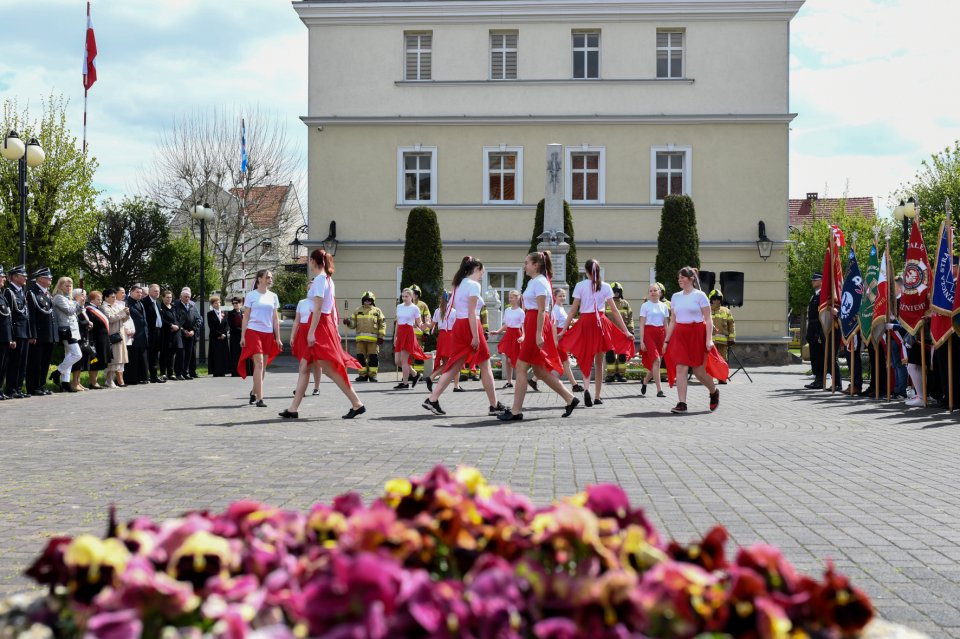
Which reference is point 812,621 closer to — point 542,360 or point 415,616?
point 415,616

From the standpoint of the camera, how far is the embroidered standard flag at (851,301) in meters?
19.0

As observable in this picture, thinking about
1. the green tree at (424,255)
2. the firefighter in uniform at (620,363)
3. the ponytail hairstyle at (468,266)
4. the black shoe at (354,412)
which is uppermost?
the green tree at (424,255)

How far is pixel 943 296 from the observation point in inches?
596

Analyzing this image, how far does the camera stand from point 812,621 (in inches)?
70.7

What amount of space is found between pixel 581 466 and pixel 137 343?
15871 millimetres

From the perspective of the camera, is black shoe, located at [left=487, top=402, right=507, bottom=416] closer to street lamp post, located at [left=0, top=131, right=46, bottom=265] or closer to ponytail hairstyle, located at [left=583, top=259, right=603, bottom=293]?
ponytail hairstyle, located at [left=583, top=259, right=603, bottom=293]

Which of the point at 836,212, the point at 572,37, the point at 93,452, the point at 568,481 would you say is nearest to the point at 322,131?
the point at 572,37

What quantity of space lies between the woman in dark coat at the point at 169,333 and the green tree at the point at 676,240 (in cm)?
1494

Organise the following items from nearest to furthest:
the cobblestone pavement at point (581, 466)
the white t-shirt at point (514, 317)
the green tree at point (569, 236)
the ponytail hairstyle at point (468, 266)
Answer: the cobblestone pavement at point (581, 466) < the ponytail hairstyle at point (468, 266) < the white t-shirt at point (514, 317) < the green tree at point (569, 236)

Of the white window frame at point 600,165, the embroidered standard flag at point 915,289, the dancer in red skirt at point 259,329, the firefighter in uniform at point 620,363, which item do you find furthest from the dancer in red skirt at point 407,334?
the white window frame at point 600,165

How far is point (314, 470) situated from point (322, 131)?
27.7 metres

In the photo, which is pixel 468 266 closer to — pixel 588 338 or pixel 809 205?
pixel 588 338

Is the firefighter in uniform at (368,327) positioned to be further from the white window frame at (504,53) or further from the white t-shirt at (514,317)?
the white window frame at (504,53)

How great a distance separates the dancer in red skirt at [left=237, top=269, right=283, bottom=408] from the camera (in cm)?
1480
